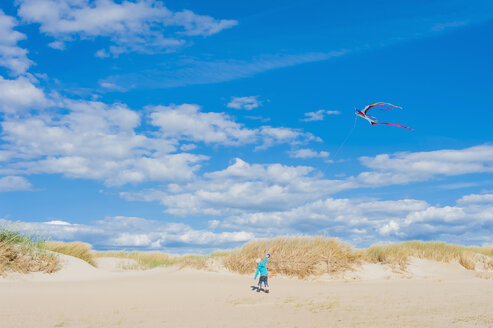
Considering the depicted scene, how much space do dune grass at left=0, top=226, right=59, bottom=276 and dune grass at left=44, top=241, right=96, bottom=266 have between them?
3.97 m

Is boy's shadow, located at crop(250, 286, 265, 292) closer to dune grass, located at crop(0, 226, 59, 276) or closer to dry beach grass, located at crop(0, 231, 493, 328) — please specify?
dry beach grass, located at crop(0, 231, 493, 328)

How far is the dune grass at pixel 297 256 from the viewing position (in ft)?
60.6

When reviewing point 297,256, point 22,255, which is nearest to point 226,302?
point 297,256

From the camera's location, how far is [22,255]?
17719 mm

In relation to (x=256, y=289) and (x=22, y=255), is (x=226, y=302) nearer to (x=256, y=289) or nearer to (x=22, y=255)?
(x=256, y=289)

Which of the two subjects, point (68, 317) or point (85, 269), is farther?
point (85, 269)

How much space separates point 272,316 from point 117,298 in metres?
5.24

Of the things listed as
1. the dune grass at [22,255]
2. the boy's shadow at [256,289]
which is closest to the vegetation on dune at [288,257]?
the dune grass at [22,255]

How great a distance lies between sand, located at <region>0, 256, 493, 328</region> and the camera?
385 inches

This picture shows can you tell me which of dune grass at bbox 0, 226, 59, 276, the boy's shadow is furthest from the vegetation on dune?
the boy's shadow

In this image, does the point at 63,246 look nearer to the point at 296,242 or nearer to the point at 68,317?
the point at 296,242

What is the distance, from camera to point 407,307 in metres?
11.3

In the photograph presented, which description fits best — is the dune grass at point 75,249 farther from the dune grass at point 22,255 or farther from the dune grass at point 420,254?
the dune grass at point 420,254

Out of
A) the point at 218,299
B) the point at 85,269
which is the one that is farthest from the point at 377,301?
the point at 85,269
